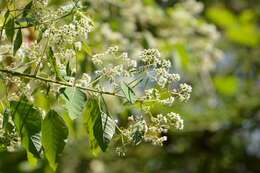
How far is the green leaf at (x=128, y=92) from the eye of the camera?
1.82 meters

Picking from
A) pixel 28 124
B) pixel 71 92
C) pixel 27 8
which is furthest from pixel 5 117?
pixel 27 8

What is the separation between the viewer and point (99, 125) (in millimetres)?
1830

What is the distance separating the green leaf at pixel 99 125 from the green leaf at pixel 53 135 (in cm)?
7

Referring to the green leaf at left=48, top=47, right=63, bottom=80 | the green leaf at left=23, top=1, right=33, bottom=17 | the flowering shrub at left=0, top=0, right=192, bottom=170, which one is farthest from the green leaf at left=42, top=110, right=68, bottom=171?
the green leaf at left=23, top=1, right=33, bottom=17

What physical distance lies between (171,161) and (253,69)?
1.34 m

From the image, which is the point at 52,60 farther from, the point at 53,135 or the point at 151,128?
the point at 151,128

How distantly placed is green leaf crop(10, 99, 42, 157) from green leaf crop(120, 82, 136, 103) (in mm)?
223

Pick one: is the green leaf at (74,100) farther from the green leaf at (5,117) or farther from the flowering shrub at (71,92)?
the green leaf at (5,117)

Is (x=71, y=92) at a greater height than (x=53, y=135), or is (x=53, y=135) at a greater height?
(x=71, y=92)

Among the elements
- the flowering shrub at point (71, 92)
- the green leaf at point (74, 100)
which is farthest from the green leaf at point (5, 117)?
→ the green leaf at point (74, 100)

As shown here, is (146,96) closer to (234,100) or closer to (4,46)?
(4,46)

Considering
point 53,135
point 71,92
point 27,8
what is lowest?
point 53,135

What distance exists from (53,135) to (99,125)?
130mm

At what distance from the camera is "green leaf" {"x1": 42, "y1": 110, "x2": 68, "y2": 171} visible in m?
1.87
